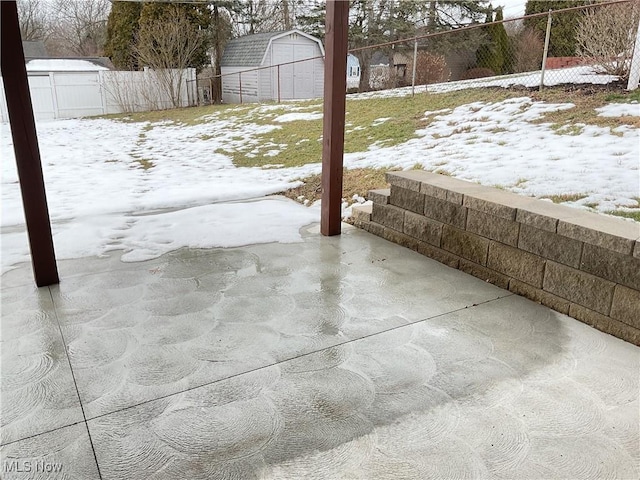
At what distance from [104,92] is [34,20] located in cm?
535

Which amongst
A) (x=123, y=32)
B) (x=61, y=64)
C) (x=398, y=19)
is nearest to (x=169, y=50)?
(x=123, y=32)

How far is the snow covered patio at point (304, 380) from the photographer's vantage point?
1401 millimetres

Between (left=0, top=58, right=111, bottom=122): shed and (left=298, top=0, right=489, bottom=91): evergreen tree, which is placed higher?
(left=298, top=0, right=489, bottom=91): evergreen tree

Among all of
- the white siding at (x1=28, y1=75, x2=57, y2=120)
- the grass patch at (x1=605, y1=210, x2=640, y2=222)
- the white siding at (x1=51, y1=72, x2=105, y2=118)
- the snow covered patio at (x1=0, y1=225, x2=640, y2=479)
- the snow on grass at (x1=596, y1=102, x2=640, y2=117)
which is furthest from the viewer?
the white siding at (x1=51, y1=72, x2=105, y2=118)

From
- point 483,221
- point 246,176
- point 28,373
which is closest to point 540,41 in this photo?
point 246,176

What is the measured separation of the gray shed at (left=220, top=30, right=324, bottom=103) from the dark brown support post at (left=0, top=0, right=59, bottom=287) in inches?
491

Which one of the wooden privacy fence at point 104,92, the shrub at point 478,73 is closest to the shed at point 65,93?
the wooden privacy fence at point 104,92

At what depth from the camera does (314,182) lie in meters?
5.23

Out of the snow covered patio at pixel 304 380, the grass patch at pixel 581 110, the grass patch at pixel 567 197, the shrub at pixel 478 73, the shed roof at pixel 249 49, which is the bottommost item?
the snow covered patio at pixel 304 380

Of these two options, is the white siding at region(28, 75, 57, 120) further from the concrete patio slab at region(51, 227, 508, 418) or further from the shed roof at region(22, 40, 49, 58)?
the concrete patio slab at region(51, 227, 508, 418)

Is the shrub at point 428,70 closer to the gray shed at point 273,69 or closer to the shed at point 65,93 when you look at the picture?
the gray shed at point 273,69

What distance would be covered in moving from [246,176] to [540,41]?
7977 mm

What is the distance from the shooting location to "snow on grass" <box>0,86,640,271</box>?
3.47m

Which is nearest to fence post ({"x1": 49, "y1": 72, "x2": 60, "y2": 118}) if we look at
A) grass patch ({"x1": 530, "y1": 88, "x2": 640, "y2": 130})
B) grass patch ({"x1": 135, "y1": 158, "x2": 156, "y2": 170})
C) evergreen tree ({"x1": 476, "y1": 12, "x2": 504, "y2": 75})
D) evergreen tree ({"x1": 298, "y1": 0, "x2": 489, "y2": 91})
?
grass patch ({"x1": 135, "y1": 158, "x2": 156, "y2": 170})
